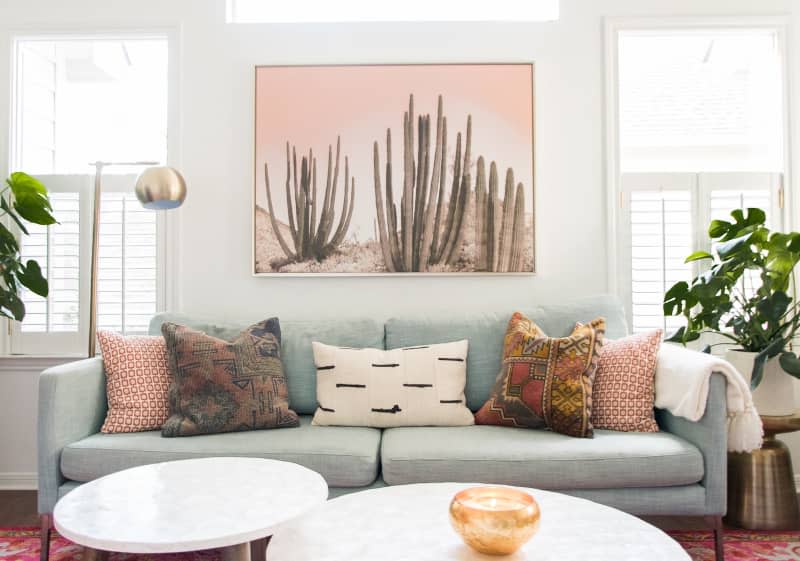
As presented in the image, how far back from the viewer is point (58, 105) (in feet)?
11.1

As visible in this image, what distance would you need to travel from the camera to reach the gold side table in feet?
8.45

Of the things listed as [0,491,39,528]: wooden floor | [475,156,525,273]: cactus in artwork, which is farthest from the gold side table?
[0,491,39,528]: wooden floor

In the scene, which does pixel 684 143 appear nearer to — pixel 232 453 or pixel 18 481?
pixel 232 453

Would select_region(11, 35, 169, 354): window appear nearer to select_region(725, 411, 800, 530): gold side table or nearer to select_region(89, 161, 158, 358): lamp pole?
select_region(89, 161, 158, 358): lamp pole

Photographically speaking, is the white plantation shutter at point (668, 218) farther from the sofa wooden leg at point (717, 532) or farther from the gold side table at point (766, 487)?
the sofa wooden leg at point (717, 532)

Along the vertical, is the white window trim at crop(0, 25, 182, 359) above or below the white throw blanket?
above

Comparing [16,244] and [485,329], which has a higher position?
[16,244]

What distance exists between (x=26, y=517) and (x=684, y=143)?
11.9 ft

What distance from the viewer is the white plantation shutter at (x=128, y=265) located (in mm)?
3281

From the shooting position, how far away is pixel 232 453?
7.27 feet

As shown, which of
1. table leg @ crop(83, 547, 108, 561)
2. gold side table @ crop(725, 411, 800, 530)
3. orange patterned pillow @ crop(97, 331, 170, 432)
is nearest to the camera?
table leg @ crop(83, 547, 108, 561)

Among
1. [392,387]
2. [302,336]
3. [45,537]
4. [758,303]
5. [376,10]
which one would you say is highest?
[376,10]

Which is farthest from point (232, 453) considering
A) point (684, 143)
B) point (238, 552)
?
point (684, 143)

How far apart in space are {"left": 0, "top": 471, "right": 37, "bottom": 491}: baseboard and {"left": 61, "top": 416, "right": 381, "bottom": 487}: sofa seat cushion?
1.20 m
